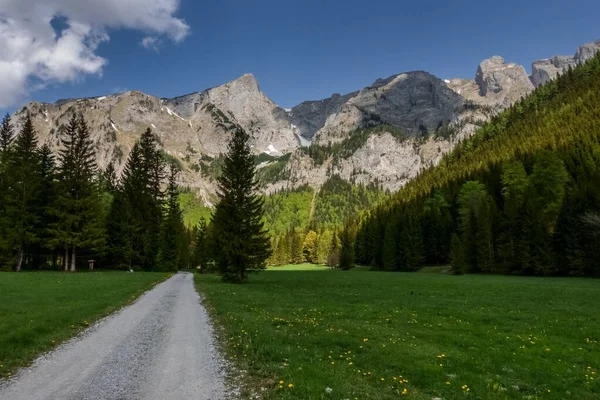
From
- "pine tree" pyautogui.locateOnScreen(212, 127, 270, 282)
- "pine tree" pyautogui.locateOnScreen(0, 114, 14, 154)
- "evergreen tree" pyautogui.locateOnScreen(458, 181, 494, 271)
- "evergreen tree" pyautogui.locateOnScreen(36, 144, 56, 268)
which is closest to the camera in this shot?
"pine tree" pyautogui.locateOnScreen(212, 127, 270, 282)

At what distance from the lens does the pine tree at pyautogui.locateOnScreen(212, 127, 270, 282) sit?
4419cm

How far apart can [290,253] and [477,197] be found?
104 meters

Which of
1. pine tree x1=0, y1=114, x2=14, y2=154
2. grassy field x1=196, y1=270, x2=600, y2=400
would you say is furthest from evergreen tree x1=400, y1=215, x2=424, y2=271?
pine tree x1=0, y1=114, x2=14, y2=154

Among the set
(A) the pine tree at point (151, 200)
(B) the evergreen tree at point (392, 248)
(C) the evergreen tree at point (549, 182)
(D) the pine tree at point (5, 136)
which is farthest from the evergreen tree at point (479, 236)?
(D) the pine tree at point (5, 136)

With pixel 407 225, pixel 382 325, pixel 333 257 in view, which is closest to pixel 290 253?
pixel 333 257

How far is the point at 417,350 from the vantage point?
1324cm

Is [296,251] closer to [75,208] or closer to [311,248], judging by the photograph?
[311,248]

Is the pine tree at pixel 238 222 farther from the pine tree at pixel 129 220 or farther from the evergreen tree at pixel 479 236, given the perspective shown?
the evergreen tree at pixel 479 236

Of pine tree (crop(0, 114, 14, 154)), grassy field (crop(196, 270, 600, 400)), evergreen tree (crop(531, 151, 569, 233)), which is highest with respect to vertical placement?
pine tree (crop(0, 114, 14, 154))

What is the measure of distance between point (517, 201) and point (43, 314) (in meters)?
84.0

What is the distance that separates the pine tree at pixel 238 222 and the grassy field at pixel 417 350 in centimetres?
1924

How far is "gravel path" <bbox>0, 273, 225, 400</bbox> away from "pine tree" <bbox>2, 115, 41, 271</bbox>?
151 ft

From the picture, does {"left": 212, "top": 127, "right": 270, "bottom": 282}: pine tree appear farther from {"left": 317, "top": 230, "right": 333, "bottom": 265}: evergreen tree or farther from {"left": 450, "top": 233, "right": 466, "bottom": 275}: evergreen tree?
{"left": 317, "top": 230, "right": 333, "bottom": 265}: evergreen tree

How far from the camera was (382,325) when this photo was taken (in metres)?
18.5
